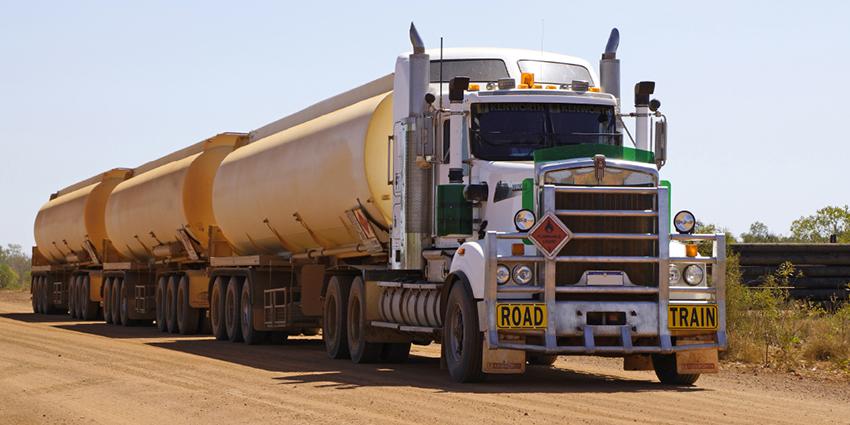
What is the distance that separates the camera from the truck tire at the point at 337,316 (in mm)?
21625

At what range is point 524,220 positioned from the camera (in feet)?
51.5

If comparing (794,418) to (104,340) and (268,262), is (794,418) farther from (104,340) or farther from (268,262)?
(104,340)

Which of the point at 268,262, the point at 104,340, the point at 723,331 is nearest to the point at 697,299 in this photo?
the point at 723,331

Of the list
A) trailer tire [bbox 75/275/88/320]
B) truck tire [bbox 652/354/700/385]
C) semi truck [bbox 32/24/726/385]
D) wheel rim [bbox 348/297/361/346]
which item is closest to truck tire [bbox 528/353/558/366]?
semi truck [bbox 32/24/726/385]

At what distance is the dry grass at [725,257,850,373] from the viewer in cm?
2069

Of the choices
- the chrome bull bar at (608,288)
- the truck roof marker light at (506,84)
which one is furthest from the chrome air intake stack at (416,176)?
the chrome bull bar at (608,288)

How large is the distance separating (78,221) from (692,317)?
2894 cm

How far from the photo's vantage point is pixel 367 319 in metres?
20.5

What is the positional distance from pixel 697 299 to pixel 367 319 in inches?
227

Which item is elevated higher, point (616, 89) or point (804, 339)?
point (616, 89)

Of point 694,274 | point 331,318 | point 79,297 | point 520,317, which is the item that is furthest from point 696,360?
point 79,297

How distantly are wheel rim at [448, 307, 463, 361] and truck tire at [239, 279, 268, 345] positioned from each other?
412 inches

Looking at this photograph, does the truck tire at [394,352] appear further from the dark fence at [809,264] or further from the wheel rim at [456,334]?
the dark fence at [809,264]

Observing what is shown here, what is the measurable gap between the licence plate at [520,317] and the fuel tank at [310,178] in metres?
4.78
